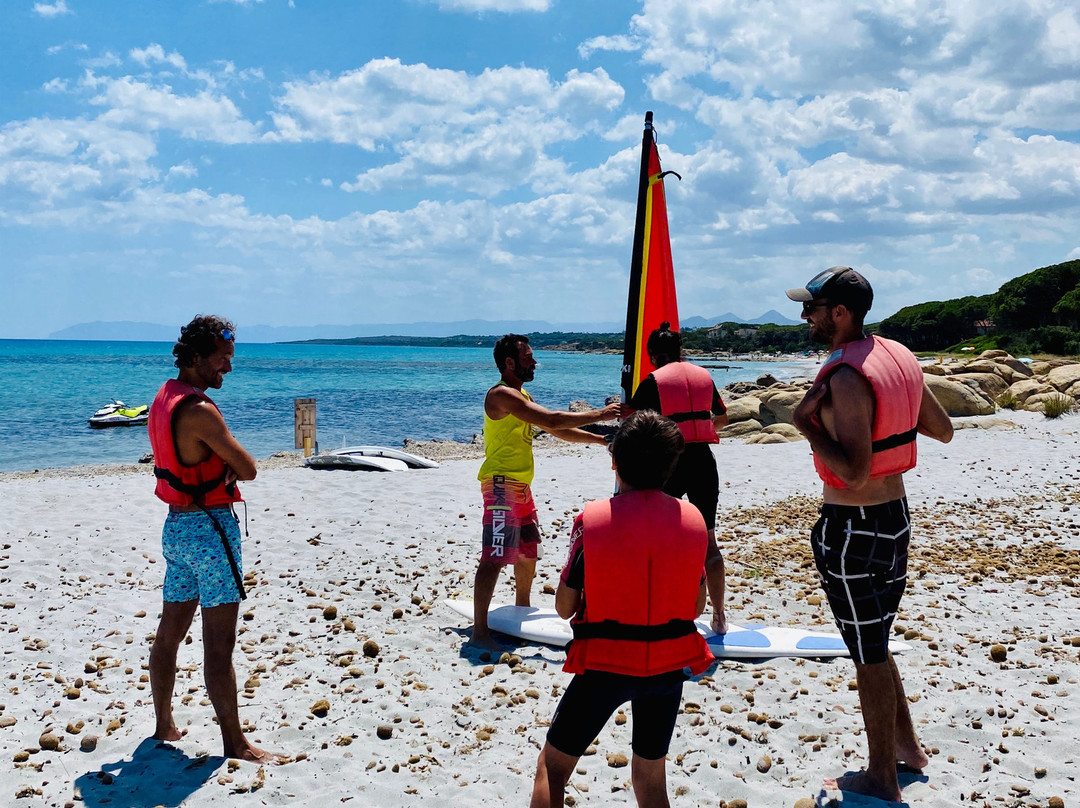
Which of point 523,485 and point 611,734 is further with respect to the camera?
point 523,485

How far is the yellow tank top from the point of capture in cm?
549

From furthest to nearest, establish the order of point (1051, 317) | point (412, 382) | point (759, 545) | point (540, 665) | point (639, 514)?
point (412, 382) < point (1051, 317) < point (759, 545) < point (540, 665) < point (639, 514)

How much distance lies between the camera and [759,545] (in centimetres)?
827

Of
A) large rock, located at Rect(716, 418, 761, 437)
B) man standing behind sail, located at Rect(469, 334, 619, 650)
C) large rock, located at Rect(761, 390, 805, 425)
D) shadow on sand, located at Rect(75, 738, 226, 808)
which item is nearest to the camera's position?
shadow on sand, located at Rect(75, 738, 226, 808)

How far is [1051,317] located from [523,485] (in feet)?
194

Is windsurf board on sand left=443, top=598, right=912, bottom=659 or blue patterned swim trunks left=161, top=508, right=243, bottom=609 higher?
blue patterned swim trunks left=161, top=508, right=243, bottom=609

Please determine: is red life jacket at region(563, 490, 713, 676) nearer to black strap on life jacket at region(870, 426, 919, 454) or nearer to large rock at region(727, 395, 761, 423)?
black strap on life jacket at region(870, 426, 919, 454)

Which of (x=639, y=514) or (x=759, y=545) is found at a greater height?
(x=639, y=514)

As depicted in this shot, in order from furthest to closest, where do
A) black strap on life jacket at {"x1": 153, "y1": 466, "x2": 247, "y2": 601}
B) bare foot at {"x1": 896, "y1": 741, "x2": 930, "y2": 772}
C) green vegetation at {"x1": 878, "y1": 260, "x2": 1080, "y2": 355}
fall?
green vegetation at {"x1": 878, "y1": 260, "x2": 1080, "y2": 355}
black strap on life jacket at {"x1": 153, "y1": 466, "x2": 247, "y2": 601}
bare foot at {"x1": 896, "y1": 741, "x2": 930, "y2": 772}

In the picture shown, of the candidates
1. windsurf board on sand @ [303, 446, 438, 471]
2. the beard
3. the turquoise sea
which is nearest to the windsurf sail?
the beard

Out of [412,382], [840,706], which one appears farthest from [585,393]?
[840,706]

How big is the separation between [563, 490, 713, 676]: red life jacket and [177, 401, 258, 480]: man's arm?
72.5 inches

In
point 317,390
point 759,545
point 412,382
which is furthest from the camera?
point 412,382

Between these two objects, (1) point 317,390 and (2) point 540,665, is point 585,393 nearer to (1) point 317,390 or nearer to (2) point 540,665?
(1) point 317,390
